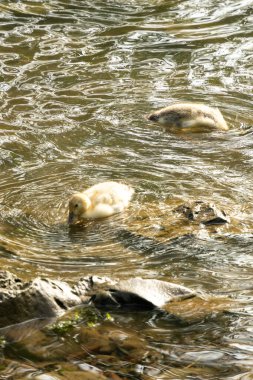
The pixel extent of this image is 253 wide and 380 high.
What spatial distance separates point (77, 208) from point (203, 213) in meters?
0.82

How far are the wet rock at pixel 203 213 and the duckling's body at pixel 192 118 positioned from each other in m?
2.08

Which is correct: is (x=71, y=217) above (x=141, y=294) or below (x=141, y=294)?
below

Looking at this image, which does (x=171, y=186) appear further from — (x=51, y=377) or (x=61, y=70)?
(x=61, y=70)

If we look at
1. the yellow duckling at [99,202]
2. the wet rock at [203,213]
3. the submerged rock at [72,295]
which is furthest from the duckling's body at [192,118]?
the submerged rock at [72,295]

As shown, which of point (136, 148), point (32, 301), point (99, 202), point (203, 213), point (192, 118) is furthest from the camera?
point (192, 118)

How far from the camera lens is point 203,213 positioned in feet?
18.2

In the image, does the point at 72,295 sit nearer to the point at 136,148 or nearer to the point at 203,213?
the point at 203,213

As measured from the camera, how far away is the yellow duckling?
5.69 m

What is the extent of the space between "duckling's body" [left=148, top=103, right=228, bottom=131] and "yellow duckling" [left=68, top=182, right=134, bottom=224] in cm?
173

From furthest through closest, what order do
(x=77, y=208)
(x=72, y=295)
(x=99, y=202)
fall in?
(x=99, y=202) < (x=77, y=208) < (x=72, y=295)

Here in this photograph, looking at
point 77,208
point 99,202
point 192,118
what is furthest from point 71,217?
point 192,118

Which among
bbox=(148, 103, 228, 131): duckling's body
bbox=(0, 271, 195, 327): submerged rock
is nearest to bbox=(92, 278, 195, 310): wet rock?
bbox=(0, 271, 195, 327): submerged rock

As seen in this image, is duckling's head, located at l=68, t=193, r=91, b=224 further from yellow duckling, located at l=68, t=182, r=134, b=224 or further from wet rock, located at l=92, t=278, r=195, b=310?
wet rock, located at l=92, t=278, r=195, b=310

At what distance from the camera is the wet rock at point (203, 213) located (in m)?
5.48
